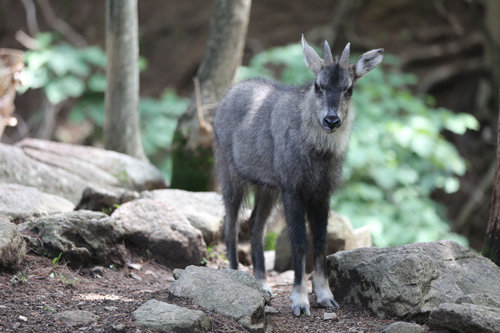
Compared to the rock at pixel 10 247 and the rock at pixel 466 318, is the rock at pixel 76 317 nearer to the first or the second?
the rock at pixel 10 247

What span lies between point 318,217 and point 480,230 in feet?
24.8

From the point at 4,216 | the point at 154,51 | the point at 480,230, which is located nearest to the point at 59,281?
the point at 4,216

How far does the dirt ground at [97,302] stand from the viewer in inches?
125

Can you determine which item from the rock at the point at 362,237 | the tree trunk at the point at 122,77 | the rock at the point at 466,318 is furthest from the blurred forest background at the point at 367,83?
the rock at the point at 466,318

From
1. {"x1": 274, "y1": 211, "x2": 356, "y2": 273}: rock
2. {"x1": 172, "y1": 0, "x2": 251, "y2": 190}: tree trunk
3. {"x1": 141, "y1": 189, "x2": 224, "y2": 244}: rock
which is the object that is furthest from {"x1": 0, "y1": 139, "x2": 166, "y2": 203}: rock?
{"x1": 274, "y1": 211, "x2": 356, "y2": 273}: rock

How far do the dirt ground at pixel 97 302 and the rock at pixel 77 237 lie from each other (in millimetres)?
104

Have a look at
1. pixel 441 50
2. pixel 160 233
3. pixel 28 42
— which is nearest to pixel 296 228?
pixel 160 233

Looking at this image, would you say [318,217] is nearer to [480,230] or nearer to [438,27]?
[480,230]

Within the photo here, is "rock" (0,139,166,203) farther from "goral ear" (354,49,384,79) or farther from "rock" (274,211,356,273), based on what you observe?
"goral ear" (354,49,384,79)

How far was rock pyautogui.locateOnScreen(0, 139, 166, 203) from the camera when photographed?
19.2 feet

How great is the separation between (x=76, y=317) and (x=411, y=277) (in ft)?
7.37

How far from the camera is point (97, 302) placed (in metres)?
3.64

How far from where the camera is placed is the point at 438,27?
12.0 meters

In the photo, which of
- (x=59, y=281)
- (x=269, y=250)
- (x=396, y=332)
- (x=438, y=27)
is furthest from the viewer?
(x=438, y=27)
